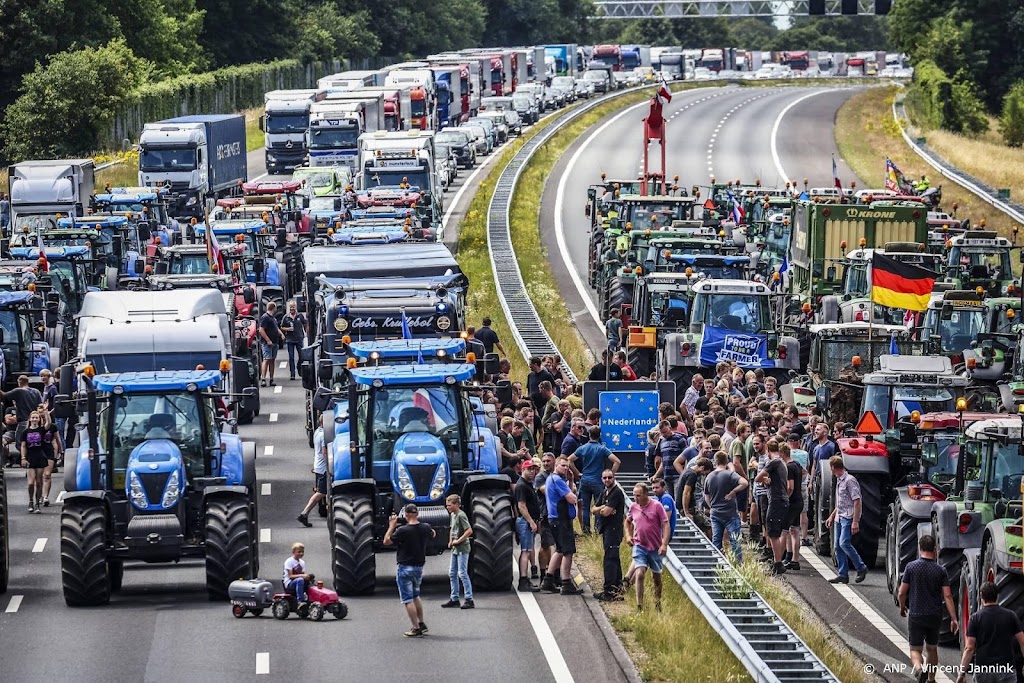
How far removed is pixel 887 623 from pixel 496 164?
5813 cm

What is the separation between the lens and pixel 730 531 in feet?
79.0

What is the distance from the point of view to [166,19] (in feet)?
361

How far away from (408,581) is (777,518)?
5.38m

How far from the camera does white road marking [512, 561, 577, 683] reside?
19531 millimetres

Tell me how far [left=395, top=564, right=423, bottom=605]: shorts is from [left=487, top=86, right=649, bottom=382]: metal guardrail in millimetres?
15719

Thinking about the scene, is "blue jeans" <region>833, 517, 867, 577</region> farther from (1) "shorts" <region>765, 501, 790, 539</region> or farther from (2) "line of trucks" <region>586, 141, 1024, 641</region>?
(1) "shorts" <region>765, 501, 790, 539</region>

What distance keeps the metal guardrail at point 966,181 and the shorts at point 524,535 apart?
36209 mm

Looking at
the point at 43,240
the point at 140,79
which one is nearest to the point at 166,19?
the point at 140,79

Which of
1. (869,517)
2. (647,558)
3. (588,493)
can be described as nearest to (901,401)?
(869,517)

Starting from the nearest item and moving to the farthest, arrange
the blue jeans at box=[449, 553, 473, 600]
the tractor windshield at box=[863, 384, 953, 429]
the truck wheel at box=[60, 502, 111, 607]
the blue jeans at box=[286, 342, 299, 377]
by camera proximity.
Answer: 1. the truck wheel at box=[60, 502, 111, 607]
2. the blue jeans at box=[449, 553, 473, 600]
3. the tractor windshield at box=[863, 384, 953, 429]
4. the blue jeans at box=[286, 342, 299, 377]

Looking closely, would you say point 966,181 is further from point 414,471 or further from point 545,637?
point 545,637

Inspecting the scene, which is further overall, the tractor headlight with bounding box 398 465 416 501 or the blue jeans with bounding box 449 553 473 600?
the tractor headlight with bounding box 398 465 416 501

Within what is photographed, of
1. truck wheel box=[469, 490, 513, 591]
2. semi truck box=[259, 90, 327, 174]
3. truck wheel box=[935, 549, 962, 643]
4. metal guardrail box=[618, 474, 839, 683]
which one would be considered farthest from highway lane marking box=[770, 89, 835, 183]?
truck wheel box=[935, 549, 962, 643]

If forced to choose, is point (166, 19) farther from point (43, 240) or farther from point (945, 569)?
point (945, 569)
